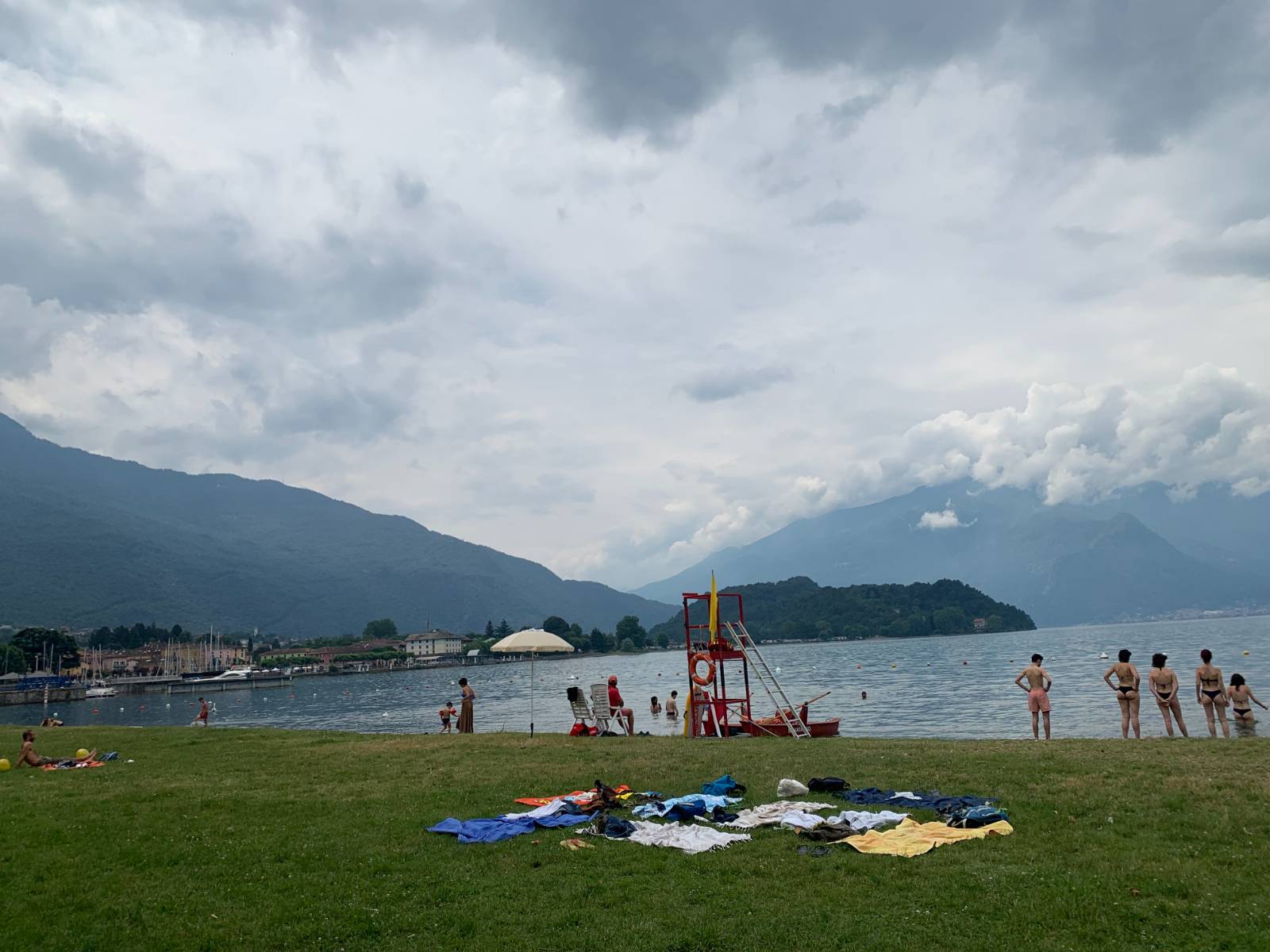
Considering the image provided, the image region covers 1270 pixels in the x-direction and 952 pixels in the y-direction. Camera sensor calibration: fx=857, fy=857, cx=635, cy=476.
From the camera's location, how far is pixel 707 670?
2633cm

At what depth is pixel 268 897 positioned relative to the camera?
9422 mm

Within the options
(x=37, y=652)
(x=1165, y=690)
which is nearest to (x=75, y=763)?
(x=1165, y=690)

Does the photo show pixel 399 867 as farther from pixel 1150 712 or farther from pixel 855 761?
pixel 1150 712

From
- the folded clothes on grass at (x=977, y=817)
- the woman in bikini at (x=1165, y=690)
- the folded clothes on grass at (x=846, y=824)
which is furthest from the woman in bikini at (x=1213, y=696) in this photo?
the folded clothes on grass at (x=846, y=824)

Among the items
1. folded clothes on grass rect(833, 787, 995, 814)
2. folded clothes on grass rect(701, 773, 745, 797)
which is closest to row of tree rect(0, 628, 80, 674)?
folded clothes on grass rect(701, 773, 745, 797)

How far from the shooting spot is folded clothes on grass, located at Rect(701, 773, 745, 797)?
542 inches

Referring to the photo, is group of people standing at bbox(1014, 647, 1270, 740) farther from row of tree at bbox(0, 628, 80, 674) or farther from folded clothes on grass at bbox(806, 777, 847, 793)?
row of tree at bbox(0, 628, 80, 674)

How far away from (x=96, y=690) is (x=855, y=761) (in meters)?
153

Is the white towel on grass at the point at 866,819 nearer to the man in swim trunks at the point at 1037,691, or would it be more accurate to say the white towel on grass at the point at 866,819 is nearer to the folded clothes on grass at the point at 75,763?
the man in swim trunks at the point at 1037,691

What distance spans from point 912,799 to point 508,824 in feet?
19.5

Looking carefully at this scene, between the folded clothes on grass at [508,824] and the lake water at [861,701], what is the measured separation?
23.4m

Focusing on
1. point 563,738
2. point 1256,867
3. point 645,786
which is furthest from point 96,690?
point 1256,867

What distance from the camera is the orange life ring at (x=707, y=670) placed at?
1013 inches

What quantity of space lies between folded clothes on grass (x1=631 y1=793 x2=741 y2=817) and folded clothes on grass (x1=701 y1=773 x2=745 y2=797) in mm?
464
